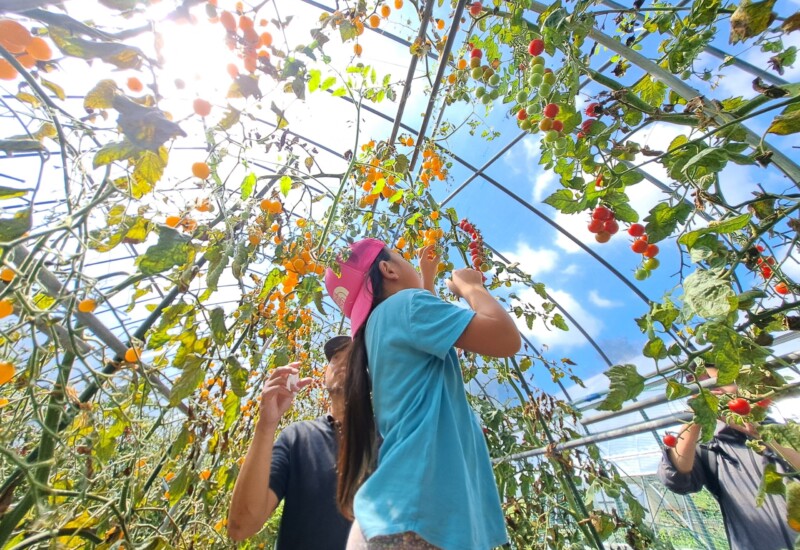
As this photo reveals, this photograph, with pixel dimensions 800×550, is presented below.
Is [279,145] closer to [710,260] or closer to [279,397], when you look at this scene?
[279,397]

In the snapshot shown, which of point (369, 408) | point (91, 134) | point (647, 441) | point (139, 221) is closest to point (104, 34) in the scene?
point (91, 134)

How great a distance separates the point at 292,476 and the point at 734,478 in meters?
1.96

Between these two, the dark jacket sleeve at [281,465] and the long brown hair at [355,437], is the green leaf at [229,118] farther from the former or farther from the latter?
the dark jacket sleeve at [281,465]

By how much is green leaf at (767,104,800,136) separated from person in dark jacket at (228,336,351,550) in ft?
4.05

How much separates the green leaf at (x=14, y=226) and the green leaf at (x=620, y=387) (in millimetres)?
1107

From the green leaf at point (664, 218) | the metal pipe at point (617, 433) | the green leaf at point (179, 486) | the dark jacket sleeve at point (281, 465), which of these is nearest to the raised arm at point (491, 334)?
the green leaf at point (664, 218)

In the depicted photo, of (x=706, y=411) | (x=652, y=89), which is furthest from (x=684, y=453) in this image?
(x=652, y=89)

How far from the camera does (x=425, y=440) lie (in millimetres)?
815

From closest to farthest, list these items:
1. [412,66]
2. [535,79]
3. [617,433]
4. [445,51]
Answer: [535,79], [617,433], [445,51], [412,66]

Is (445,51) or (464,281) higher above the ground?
(445,51)

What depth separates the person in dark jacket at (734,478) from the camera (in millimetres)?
1596

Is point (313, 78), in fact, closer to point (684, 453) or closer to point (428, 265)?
point (428, 265)

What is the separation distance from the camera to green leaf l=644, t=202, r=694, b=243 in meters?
0.85

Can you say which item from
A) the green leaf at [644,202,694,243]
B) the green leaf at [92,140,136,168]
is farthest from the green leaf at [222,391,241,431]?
the green leaf at [644,202,694,243]
